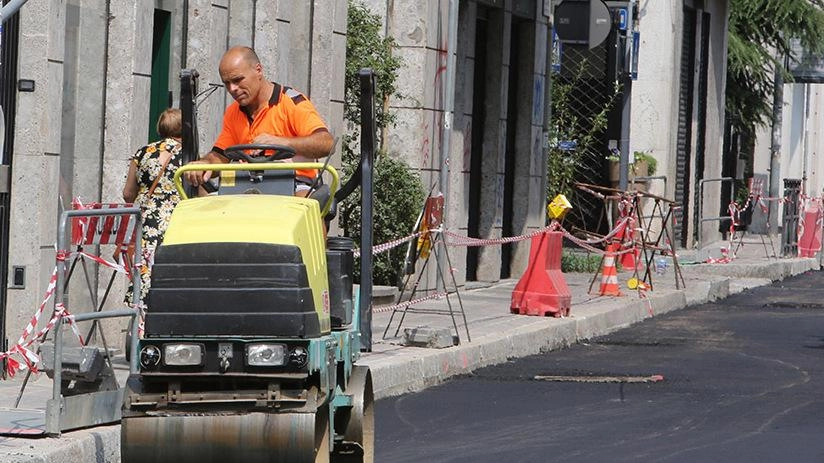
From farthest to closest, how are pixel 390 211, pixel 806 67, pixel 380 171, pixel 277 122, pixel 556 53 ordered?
pixel 806 67 < pixel 556 53 < pixel 380 171 < pixel 390 211 < pixel 277 122

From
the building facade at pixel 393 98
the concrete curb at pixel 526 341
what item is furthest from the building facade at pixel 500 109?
the concrete curb at pixel 526 341

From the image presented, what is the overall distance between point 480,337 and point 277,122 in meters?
6.79

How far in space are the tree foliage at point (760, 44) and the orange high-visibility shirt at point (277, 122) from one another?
2928cm

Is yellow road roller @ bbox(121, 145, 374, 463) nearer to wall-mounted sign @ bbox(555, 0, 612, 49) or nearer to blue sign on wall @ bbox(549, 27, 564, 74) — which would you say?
wall-mounted sign @ bbox(555, 0, 612, 49)

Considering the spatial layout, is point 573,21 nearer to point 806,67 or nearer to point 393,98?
point 393,98

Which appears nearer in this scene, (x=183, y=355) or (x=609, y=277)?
(x=183, y=355)

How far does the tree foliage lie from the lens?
122 ft

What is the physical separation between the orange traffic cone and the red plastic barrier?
3050 mm

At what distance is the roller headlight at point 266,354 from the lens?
7.34 meters

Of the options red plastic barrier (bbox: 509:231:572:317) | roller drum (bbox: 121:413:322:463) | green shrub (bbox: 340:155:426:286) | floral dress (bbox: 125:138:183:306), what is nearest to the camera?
roller drum (bbox: 121:413:322:463)

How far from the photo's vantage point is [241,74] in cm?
850

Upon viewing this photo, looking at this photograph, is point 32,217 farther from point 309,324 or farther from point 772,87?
point 772,87

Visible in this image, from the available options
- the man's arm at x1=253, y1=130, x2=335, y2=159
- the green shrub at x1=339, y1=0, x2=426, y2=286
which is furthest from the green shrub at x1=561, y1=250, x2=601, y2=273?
the man's arm at x1=253, y1=130, x2=335, y2=159

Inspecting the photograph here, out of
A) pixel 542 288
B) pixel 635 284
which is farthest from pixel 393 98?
pixel 635 284
